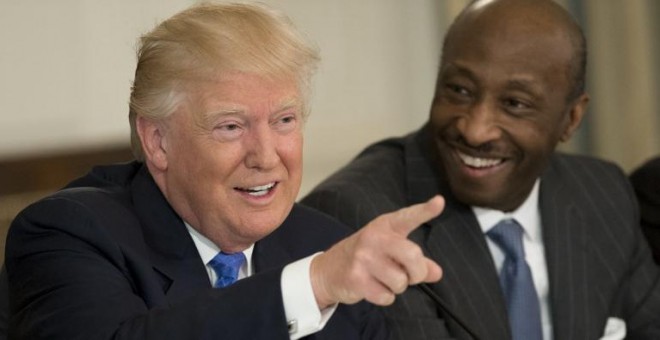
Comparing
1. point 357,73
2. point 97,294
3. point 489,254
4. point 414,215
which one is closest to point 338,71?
point 357,73

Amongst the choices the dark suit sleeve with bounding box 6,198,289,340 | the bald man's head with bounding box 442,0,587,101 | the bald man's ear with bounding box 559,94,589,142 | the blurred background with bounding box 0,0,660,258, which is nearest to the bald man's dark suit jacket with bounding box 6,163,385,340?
the dark suit sleeve with bounding box 6,198,289,340

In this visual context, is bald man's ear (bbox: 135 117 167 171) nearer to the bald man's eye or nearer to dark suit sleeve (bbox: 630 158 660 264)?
the bald man's eye

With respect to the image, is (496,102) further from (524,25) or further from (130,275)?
(130,275)

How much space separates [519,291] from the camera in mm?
3238

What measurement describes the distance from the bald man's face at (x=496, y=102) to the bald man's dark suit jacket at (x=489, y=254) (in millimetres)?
86

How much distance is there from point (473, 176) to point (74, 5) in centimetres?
259

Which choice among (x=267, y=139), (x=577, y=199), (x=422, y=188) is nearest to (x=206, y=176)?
(x=267, y=139)

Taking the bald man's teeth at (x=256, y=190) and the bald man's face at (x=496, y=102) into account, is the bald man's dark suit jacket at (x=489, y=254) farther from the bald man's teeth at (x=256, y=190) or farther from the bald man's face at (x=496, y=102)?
the bald man's teeth at (x=256, y=190)

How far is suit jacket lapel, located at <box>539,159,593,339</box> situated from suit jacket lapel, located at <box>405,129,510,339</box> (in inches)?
6.7

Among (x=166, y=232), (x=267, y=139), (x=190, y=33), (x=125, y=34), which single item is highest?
(x=190, y=33)

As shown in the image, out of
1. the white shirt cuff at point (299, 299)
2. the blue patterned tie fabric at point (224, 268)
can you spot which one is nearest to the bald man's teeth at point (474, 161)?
the blue patterned tie fabric at point (224, 268)

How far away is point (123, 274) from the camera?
2414 millimetres

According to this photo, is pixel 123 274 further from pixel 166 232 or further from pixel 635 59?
pixel 635 59

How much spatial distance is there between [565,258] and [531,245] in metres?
0.09
